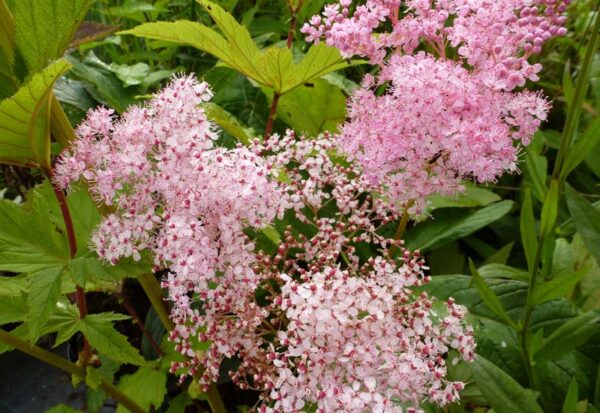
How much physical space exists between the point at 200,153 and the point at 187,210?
63mm

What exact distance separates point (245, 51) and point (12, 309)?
493 millimetres

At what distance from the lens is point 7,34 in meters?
0.67

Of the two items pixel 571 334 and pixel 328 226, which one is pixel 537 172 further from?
pixel 328 226

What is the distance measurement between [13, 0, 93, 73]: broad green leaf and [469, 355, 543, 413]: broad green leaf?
→ 0.59 meters

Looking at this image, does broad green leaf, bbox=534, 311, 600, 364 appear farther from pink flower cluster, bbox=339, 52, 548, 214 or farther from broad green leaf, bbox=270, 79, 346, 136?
broad green leaf, bbox=270, 79, 346, 136

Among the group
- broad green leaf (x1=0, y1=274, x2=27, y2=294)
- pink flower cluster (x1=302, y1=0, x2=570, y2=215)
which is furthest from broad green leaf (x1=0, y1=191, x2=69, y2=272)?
pink flower cluster (x1=302, y1=0, x2=570, y2=215)

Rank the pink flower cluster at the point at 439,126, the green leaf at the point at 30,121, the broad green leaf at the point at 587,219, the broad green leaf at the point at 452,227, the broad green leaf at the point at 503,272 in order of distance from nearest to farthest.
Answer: the green leaf at the point at 30,121 → the pink flower cluster at the point at 439,126 → the broad green leaf at the point at 587,219 → the broad green leaf at the point at 503,272 → the broad green leaf at the point at 452,227

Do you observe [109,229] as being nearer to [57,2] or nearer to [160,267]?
[160,267]

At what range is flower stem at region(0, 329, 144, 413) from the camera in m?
0.77

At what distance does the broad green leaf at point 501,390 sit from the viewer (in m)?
0.68

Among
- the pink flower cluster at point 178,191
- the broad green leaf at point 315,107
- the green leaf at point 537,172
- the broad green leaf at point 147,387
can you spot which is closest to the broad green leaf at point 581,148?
the green leaf at point 537,172

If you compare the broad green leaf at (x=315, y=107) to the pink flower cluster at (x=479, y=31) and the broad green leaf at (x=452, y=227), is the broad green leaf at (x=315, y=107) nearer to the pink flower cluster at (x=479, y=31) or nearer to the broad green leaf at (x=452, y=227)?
the broad green leaf at (x=452, y=227)

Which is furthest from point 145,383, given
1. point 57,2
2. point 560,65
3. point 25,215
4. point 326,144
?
point 560,65

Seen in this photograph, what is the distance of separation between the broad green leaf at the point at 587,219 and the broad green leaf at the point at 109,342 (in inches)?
23.8
